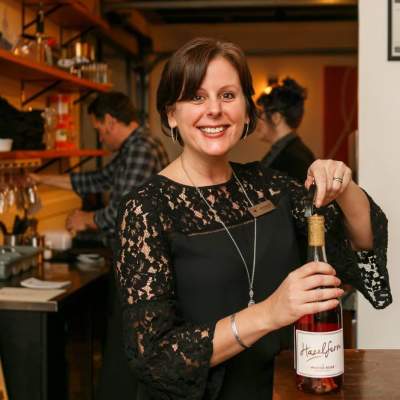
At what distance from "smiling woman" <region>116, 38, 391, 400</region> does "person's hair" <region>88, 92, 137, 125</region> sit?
2.60m

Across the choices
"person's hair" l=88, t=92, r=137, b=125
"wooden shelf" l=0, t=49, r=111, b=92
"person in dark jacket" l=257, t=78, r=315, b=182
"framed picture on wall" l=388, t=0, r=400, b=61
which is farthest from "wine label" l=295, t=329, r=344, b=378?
"person's hair" l=88, t=92, r=137, b=125

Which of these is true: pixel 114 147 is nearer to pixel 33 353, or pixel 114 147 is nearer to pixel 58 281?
pixel 58 281

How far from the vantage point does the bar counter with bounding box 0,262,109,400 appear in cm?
271

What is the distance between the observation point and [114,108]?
4223 mm

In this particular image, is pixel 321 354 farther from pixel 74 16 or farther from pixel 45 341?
pixel 74 16

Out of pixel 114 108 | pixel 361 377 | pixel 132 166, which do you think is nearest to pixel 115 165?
pixel 114 108

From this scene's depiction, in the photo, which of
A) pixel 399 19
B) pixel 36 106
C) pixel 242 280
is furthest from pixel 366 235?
pixel 36 106

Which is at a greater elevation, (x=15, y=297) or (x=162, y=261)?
(x=162, y=261)

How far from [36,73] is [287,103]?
1.33 metres

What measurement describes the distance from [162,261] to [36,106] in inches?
115

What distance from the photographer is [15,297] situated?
271 centimetres

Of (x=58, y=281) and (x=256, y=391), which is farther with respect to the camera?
(x=58, y=281)

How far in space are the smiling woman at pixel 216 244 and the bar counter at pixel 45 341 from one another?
4.35 ft

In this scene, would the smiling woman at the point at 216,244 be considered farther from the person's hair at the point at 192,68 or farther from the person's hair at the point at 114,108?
the person's hair at the point at 114,108
